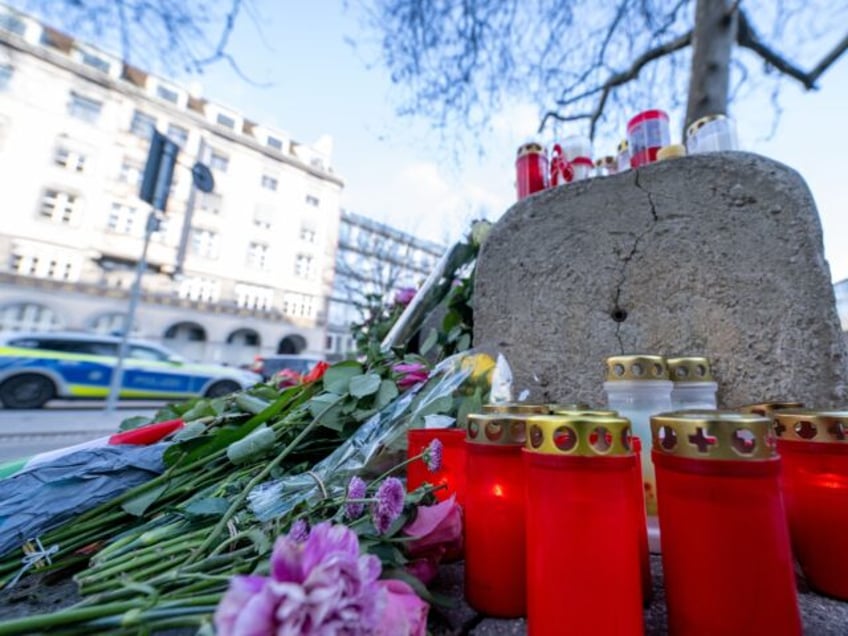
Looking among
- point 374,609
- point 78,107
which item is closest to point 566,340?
point 374,609

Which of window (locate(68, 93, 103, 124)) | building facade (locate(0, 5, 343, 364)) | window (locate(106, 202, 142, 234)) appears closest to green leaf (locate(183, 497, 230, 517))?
building facade (locate(0, 5, 343, 364))

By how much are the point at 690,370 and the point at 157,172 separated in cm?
675

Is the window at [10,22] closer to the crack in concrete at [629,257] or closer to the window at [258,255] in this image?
the crack in concrete at [629,257]

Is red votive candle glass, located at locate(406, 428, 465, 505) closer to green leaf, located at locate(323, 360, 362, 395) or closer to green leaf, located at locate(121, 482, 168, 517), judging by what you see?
green leaf, located at locate(323, 360, 362, 395)

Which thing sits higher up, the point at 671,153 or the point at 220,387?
the point at 671,153

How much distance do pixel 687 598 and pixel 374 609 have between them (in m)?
0.41

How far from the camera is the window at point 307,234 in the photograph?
19969 millimetres

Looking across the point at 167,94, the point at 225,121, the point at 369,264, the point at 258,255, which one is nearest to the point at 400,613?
the point at 369,264

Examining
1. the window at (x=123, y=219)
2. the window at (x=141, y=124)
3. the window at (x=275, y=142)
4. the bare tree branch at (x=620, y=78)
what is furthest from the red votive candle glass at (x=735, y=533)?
the window at (x=275, y=142)

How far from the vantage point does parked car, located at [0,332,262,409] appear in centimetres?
652

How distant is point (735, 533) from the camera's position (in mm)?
458

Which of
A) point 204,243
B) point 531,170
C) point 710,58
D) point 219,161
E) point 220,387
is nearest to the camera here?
point 531,170

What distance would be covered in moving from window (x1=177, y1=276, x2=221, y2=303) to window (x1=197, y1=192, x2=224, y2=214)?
3.16 meters

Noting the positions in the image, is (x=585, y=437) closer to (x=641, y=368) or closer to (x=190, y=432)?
(x=641, y=368)
